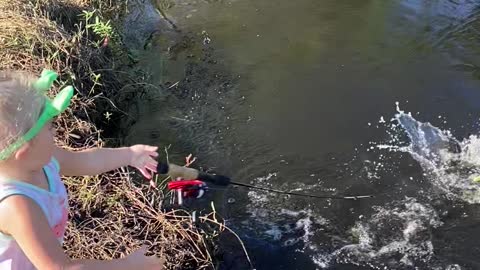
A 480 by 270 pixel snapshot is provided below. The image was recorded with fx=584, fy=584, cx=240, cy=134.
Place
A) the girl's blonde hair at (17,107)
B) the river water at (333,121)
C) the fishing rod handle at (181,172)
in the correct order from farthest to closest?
the river water at (333,121), the fishing rod handle at (181,172), the girl's blonde hair at (17,107)

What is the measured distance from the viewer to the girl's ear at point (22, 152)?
6.47 feet

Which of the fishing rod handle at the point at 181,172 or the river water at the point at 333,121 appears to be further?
the river water at the point at 333,121

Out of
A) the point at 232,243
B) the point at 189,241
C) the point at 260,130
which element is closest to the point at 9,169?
the point at 189,241

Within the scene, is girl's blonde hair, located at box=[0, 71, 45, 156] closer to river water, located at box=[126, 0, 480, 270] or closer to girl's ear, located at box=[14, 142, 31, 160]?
girl's ear, located at box=[14, 142, 31, 160]

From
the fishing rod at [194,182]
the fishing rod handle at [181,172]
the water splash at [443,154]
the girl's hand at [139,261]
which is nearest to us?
the girl's hand at [139,261]

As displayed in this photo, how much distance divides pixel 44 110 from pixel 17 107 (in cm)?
10

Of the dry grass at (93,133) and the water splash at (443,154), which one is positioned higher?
the dry grass at (93,133)

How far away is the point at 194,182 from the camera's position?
3.85 m

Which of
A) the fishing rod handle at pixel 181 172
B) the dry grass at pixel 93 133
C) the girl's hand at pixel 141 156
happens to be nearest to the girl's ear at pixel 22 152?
the girl's hand at pixel 141 156

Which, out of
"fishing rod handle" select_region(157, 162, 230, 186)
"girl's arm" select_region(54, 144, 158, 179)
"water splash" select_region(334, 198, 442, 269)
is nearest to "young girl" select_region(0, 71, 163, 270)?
"girl's arm" select_region(54, 144, 158, 179)

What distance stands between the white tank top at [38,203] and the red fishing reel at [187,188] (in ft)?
4.73

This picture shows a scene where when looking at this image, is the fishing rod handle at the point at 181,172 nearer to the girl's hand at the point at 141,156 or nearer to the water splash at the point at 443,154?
the girl's hand at the point at 141,156

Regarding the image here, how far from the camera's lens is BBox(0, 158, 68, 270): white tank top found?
206 centimetres

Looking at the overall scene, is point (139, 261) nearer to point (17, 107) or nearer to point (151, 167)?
point (151, 167)
